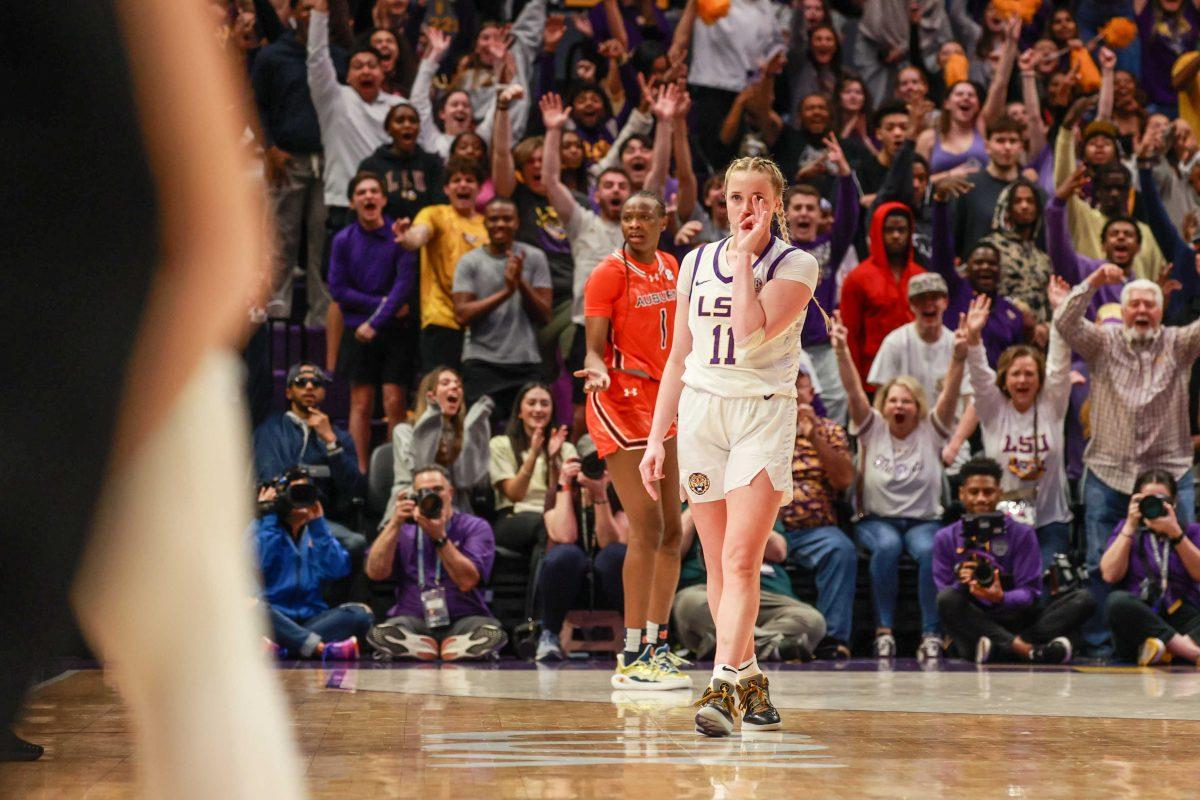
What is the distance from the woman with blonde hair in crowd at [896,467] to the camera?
32.4 ft

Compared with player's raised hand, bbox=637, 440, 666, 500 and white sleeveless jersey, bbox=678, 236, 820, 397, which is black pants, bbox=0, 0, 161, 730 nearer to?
white sleeveless jersey, bbox=678, 236, 820, 397

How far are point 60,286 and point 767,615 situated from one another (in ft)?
27.9

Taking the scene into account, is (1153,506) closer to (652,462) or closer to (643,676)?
(643,676)

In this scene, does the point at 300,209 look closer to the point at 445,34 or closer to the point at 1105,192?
the point at 445,34

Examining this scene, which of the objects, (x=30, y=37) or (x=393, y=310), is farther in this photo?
(x=393, y=310)

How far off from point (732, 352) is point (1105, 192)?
283 inches

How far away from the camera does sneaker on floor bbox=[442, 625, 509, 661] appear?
9.08m

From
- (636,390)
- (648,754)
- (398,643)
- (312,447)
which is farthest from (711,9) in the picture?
(648,754)

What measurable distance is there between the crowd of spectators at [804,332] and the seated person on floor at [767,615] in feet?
0.09

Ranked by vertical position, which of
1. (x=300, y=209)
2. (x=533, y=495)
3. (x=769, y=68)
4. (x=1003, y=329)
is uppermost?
(x=769, y=68)

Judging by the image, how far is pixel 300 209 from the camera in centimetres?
1177

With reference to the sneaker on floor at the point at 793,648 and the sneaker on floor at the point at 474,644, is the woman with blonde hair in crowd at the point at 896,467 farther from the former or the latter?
the sneaker on floor at the point at 474,644

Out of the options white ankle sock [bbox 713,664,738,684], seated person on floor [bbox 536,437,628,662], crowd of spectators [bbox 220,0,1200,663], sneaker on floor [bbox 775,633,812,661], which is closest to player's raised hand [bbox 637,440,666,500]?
white ankle sock [bbox 713,664,738,684]

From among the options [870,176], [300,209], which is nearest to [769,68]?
[870,176]
